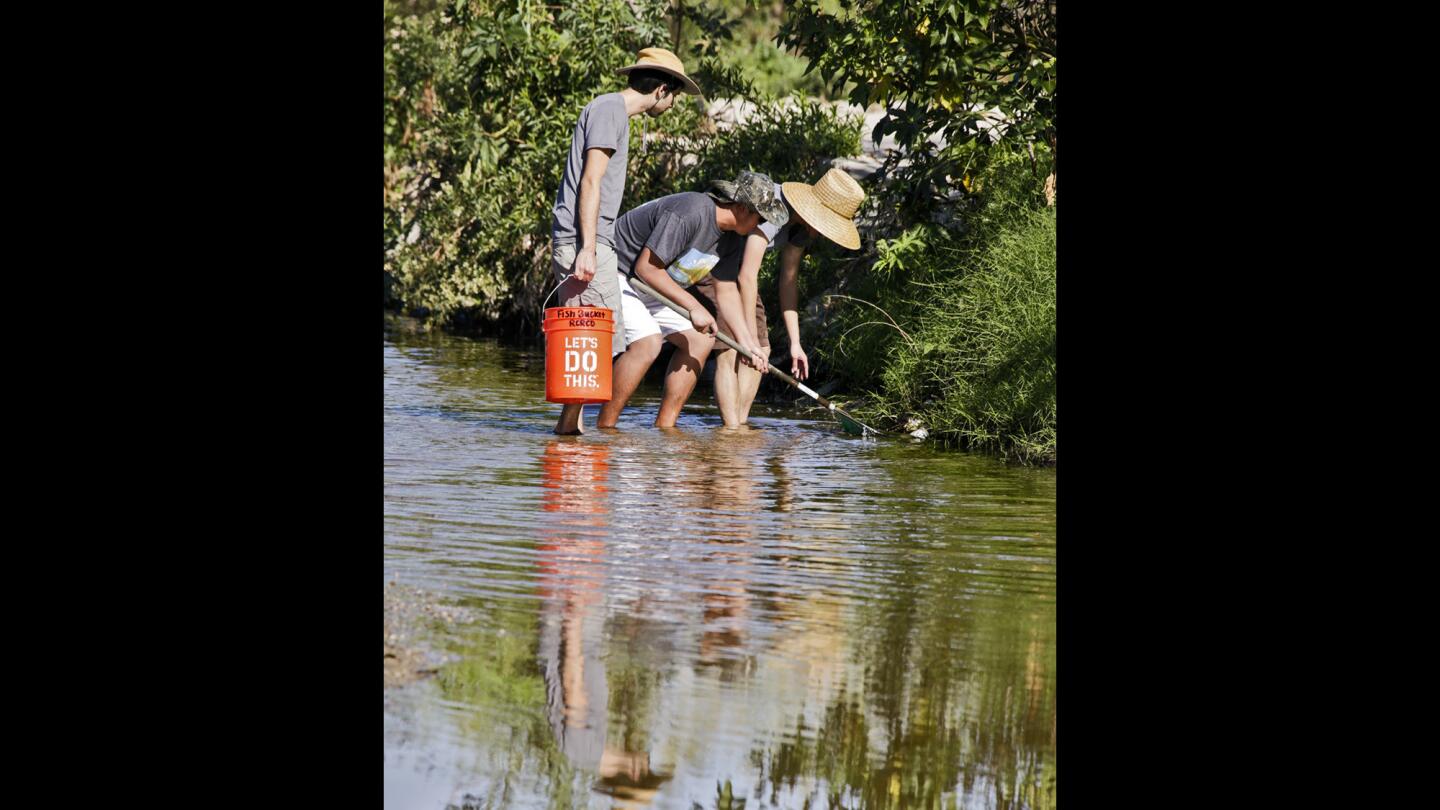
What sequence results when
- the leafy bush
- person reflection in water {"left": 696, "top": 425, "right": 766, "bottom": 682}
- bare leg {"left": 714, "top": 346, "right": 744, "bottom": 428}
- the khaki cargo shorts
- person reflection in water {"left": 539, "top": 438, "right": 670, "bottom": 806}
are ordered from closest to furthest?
1. person reflection in water {"left": 539, "top": 438, "right": 670, "bottom": 806}
2. person reflection in water {"left": 696, "top": 425, "right": 766, "bottom": 682}
3. the khaki cargo shorts
4. bare leg {"left": 714, "top": 346, "right": 744, "bottom": 428}
5. the leafy bush

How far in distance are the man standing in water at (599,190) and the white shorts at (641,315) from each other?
154mm

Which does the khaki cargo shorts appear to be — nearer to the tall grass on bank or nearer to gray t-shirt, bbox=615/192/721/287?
gray t-shirt, bbox=615/192/721/287

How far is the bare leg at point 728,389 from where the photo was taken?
9211 mm

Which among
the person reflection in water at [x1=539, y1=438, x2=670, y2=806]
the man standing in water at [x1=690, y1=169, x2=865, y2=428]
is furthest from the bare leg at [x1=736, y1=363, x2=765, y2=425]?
the person reflection in water at [x1=539, y1=438, x2=670, y2=806]

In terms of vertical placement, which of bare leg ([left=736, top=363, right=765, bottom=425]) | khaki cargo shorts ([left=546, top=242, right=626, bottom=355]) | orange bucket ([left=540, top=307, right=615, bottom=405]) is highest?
khaki cargo shorts ([left=546, top=242, right=626, bottom=355])

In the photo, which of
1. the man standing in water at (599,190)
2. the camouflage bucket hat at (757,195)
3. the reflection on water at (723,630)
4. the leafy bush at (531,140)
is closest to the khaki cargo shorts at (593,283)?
the man standing in water at (599,190)

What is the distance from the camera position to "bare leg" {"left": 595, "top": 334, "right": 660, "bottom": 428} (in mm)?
8852

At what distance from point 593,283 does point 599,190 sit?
17.7 inches

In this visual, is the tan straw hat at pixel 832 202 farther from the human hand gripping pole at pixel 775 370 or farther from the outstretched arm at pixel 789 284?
the human hand gripping pole at pixel 775 370

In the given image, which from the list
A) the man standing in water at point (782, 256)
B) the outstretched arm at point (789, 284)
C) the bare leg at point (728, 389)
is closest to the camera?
the man standing in water at point (782, 256)

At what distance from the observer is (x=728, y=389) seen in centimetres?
922

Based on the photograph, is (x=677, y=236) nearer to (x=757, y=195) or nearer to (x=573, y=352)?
(x=757, y=195)

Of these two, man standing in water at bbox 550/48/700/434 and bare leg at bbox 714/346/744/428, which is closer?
man standing in water at bbox 550/48/700/434

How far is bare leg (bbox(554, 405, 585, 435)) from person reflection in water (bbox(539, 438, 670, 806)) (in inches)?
48.5
